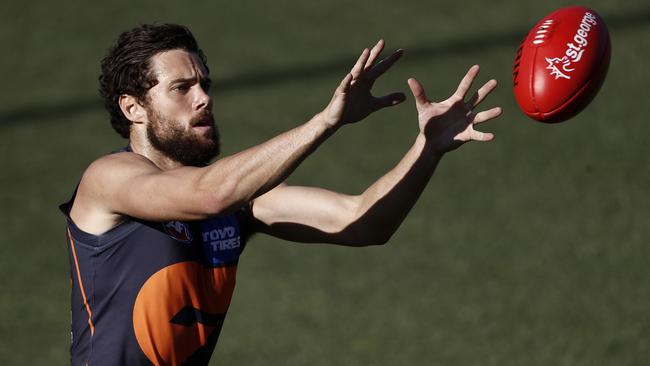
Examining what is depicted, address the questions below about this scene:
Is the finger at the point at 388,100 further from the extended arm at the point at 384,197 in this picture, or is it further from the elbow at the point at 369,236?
A: the elbow at the point at 369,236

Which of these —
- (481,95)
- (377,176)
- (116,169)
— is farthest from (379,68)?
(377,176)

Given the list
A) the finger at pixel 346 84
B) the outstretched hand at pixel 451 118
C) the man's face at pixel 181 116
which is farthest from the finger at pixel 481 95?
the man's face at pixel 181 116

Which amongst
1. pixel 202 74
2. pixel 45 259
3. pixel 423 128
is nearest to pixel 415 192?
pixel 423 128

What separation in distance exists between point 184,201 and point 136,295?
0.59 metres

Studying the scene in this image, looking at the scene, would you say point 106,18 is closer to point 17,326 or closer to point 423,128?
point 17,326

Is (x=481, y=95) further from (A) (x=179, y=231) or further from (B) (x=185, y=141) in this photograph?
(A) (x=179, y=231)

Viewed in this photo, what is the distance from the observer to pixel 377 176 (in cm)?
926

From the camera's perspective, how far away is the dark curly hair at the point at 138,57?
526cm

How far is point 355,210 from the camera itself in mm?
5371

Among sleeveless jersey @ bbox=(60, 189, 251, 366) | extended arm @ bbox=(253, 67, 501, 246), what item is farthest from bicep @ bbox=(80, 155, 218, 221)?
extended arm @ bbox=(253, 67, 501, 246)

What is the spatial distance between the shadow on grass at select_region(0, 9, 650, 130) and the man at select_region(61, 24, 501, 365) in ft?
16.9

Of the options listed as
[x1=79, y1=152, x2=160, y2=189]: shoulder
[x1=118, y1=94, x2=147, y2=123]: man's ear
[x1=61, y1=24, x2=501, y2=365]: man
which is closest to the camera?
[x1=61, y1=24, x2=501, y2=365]: man

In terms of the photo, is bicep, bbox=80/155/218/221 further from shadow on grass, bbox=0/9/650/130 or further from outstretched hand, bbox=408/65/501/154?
shadow on grass, bbox=0/9/650/130

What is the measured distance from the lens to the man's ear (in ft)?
17.4
